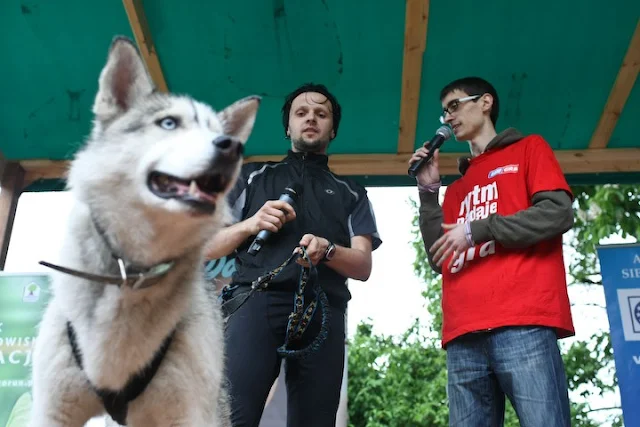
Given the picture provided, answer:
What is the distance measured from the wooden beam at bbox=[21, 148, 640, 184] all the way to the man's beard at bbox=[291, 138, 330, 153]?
5.65 feet

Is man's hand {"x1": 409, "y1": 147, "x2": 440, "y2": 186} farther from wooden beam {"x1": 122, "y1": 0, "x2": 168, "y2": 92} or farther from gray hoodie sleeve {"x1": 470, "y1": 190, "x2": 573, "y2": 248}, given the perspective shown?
wooden beam {"x1": 122, "y1": 0, "x2": 168, "y2": 92}

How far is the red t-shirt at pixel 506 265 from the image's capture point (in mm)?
2283

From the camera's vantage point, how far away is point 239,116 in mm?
1752

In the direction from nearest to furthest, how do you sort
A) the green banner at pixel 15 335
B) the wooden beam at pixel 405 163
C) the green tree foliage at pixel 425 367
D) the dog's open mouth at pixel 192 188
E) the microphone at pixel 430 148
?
1. the dog's open mouth at pixel 192 188
2. the microphone at pixel 430 148
3. the green banner at pixel 15 335
4. the wooden beam at pixel 405 163
5. the green tree foliage at pixel 425 367

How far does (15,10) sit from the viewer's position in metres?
3.23

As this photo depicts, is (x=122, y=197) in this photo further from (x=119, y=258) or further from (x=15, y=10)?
(x=15, y=10)

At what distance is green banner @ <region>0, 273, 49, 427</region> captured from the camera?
3.45 meters

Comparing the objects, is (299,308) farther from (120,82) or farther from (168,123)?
(120,82)

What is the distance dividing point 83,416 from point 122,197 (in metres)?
0.59

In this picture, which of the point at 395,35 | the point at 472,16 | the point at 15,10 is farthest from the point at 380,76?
the point at 15,10

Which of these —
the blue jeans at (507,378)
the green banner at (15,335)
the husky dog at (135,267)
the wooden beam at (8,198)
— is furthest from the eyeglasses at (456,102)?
the wooden beam at (8,198)

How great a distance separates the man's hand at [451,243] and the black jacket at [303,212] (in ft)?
0.96

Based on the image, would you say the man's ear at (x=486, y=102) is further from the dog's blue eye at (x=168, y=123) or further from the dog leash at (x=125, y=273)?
the dog leash at (x=125, y=273)

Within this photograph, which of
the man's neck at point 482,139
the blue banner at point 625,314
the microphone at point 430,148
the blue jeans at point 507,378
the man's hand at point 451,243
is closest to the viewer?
the blue jeans at point 507,378
